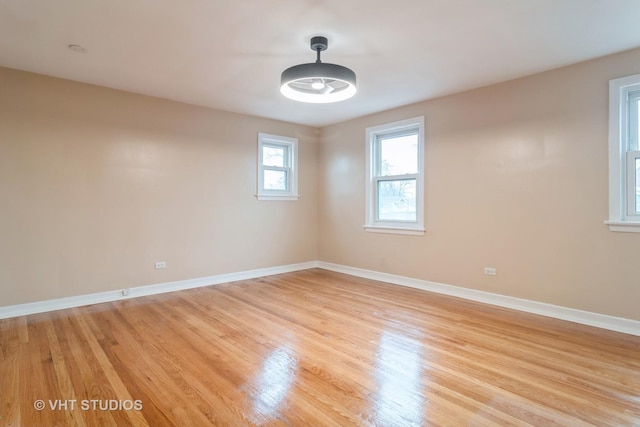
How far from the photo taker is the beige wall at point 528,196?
3.24 meters

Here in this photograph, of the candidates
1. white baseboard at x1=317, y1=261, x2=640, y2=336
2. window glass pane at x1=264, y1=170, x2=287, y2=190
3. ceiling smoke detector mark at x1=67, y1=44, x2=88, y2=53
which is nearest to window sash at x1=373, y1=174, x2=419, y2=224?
white baseboard at x1=317, y1=261, x2=640, y2=336

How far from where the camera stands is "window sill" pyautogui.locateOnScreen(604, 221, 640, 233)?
121 inches

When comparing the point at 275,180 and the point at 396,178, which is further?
the point at 275,180

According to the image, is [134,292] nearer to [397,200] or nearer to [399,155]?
[397,200]

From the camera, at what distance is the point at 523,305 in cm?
375

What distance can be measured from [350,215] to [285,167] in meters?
1.42

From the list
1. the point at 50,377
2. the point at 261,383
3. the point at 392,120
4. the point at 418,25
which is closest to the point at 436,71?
the point at 418,25

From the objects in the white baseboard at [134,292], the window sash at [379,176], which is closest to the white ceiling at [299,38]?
the window sash at [379,176]

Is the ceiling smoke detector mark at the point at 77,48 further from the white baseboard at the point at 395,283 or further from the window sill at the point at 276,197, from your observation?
the window sill at the point at 276,197

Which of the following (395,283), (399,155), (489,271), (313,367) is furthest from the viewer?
(399,155)

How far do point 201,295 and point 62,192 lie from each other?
77.4 inches

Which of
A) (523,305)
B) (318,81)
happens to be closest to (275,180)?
(318,81)

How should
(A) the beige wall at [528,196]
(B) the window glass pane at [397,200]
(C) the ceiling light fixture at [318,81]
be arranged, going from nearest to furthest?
(C) the ceiling light fixture at [318,81] → (A) the beige wall at [528,196] → (B) the window glass pane at [397,200]

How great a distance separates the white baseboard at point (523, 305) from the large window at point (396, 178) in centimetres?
73
